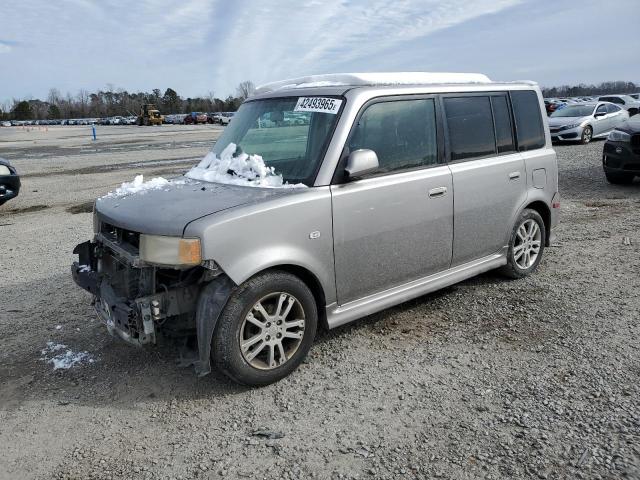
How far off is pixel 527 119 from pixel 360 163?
2494 mm

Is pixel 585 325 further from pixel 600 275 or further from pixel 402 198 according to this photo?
pixel 402 198

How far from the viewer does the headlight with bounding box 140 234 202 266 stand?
3215 millimetres

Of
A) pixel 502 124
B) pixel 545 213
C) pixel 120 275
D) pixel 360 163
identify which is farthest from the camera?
pixel 545 213

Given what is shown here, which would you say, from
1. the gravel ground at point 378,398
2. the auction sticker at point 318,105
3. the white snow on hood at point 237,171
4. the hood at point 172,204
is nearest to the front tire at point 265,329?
the gravel ground at point 378,398

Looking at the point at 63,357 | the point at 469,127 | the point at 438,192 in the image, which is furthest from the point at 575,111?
the point at 63,357

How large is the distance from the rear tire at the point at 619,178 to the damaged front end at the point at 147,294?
31.6 ft

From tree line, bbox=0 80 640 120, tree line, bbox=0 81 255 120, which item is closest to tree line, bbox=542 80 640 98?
tree line, bbox=0 80 640 120

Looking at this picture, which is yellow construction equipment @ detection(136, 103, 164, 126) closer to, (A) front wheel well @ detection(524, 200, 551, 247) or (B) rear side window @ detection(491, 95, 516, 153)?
(A) front wheel well @ detection(524, 200, 551, 247)

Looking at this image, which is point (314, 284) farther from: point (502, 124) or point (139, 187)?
point (502, 124)

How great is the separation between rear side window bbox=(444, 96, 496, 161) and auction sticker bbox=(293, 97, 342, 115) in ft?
3.63

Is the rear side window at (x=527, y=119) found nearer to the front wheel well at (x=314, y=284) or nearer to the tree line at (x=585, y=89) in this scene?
the front wheel well at (x=314, y=284)

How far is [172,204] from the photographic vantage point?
143 inches

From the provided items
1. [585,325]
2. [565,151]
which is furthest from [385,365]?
[565,151]

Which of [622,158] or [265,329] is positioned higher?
[622,158]
